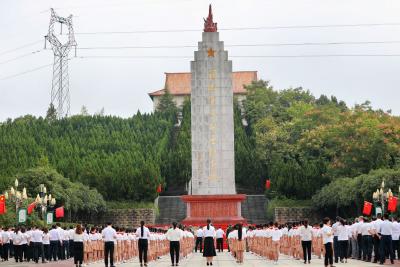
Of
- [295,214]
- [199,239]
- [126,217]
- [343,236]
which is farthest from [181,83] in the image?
[343,236]

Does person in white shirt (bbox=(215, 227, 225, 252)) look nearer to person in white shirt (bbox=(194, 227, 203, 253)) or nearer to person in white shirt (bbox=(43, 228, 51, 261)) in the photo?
person in white shirt (bbox=(194, 227, 203, 253))

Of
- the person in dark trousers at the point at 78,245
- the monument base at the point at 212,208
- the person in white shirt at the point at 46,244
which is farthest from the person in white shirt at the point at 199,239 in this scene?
the person in dark trousers at the point at 78,245

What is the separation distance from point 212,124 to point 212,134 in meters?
0.60

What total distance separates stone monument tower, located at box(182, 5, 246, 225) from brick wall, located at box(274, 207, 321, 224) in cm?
780

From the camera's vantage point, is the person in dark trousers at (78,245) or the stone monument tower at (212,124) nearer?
the person in dark trousers at (78,245)

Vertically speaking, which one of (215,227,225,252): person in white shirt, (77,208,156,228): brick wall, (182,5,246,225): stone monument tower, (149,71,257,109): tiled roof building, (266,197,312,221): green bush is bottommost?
(215,227,225,252): person in white shirt

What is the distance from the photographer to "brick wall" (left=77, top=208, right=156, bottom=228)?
53734 mm

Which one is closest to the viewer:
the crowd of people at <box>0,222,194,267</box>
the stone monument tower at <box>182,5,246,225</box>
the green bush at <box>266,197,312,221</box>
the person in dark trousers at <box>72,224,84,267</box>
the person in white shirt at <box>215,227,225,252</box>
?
the person in dark trousers at <box>72,224,84,267</box>

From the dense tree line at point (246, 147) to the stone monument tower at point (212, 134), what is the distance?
9.06m

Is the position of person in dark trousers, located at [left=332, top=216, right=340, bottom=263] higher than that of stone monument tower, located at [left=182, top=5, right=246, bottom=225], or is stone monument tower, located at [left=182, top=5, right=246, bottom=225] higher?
stone monument tower, located at [left=182, top=5, right=246, bottom=225]

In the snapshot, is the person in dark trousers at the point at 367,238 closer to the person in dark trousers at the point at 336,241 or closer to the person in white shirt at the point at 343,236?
the person in dark trousers at the point at 336,241

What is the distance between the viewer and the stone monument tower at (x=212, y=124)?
45344 millimetres

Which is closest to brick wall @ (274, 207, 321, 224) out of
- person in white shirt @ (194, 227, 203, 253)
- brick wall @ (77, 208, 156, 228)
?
brick wall @ (77, 208, 156, 228)

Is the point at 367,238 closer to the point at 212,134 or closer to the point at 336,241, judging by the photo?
the point at 336,241
